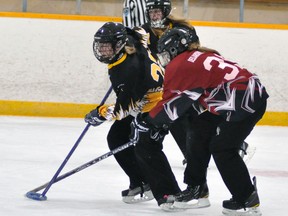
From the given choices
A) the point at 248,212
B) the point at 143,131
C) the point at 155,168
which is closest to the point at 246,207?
the point at 248,212

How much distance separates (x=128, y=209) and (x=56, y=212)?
337mm

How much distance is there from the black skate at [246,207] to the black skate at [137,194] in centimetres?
48

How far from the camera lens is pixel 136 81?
11.6ft

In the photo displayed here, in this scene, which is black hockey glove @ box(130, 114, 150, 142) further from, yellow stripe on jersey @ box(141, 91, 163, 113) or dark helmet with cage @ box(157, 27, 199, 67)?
dark helmet with cage @ box(157, 27, 199, 67)

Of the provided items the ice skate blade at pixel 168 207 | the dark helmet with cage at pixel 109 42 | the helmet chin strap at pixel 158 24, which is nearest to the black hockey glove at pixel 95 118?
the dark helmet with cage at pixel 109 42

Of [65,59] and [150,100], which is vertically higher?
[150,100]

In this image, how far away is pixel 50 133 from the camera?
599cm

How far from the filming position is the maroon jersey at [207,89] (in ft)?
10.8

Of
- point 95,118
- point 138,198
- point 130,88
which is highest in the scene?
point 130,88

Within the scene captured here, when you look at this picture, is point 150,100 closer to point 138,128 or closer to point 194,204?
point 138,128

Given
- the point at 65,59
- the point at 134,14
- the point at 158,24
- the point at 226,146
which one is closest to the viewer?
the point at 226,146

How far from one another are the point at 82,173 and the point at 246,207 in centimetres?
130

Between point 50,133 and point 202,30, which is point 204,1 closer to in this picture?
point 202,30

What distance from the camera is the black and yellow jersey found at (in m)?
3.49
